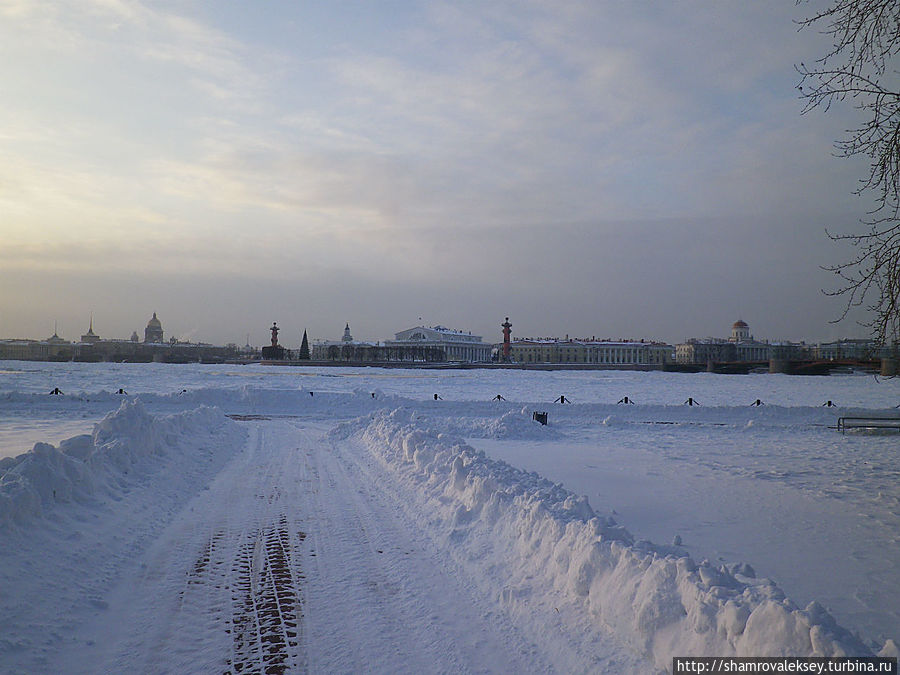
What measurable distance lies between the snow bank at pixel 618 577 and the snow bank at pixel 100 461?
497cm

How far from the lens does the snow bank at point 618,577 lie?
3986 mm

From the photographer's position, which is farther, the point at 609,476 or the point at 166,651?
the point at 609,476

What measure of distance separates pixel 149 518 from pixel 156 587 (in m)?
2.75

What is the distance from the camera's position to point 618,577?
5336 millimetres

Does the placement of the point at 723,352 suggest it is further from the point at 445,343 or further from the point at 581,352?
the point at 445,343

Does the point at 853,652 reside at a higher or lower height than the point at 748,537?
higher

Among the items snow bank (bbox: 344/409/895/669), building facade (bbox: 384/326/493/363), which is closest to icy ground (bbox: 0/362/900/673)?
snow bank (bbox: 344/409/895/669)

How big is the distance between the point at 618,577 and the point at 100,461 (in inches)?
343

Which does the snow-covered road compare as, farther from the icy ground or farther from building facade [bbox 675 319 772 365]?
building facade [bbox 675 319 772 365]

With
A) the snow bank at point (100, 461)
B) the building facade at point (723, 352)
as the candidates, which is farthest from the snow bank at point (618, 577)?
the building facade at point (723, 352)

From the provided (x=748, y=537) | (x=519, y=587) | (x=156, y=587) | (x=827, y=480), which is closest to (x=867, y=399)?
(x=827, y=480)

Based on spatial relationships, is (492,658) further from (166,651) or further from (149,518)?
(149,518)

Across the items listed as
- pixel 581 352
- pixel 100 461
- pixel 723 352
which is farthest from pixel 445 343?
pixel 100 461

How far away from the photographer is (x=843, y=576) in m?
6.35
